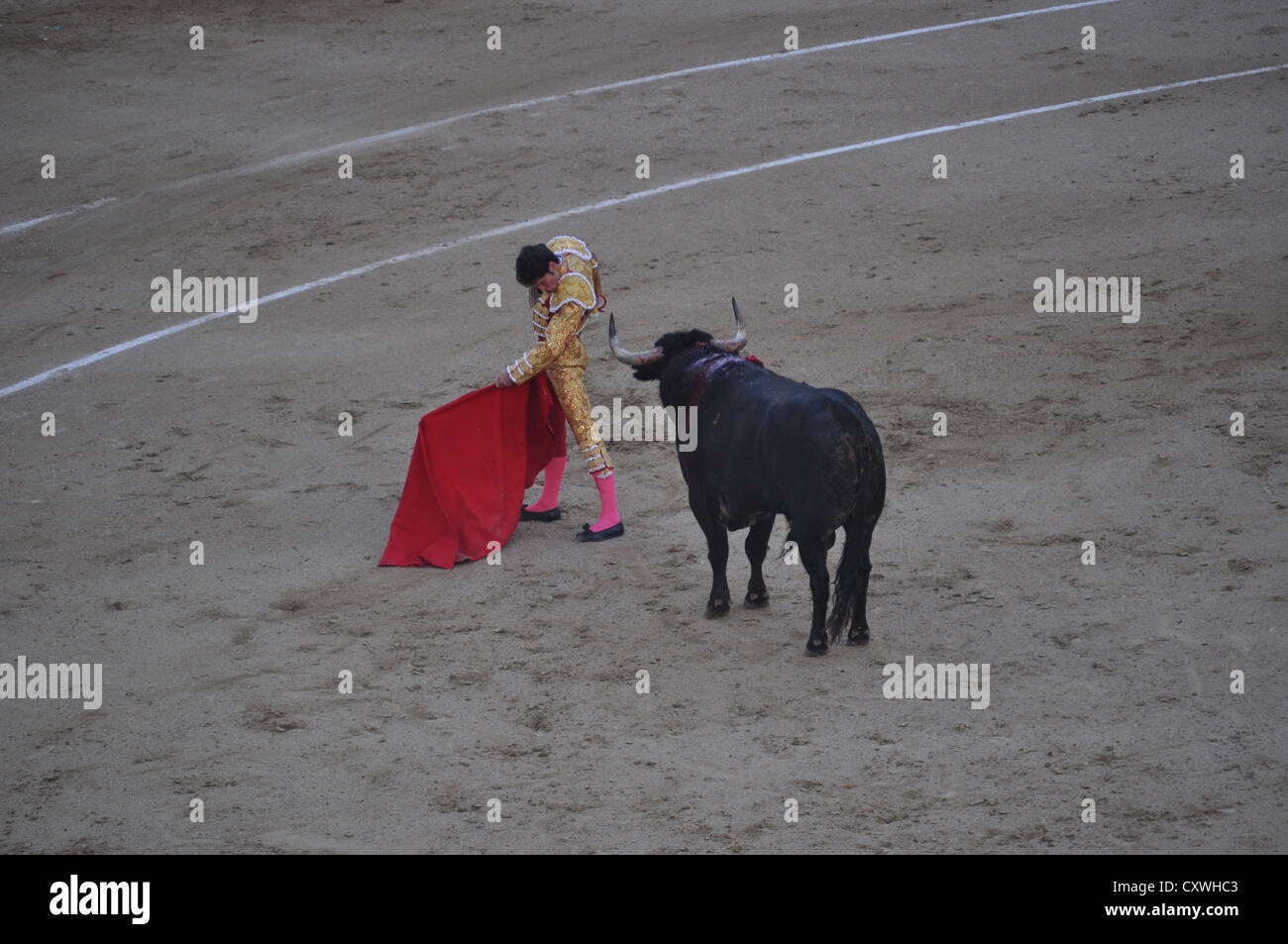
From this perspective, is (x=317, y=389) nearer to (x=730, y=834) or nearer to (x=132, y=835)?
(x=132, y=835)

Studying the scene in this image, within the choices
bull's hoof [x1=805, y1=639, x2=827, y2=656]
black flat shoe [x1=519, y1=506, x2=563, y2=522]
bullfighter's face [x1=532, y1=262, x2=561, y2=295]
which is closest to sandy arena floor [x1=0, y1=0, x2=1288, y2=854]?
bull's hoof [x1=805, y1=639, x2=827, y2=656]

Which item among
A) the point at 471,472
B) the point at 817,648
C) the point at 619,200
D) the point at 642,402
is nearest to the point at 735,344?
the point at 817,648

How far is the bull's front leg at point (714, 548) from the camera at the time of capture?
21.9ft

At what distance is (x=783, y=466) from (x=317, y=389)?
449 cm

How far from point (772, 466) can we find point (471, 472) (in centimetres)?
212

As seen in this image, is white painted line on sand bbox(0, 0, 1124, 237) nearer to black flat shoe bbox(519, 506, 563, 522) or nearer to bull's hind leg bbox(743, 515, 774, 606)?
black flat shoe bbox(519, 506, 563, 522)

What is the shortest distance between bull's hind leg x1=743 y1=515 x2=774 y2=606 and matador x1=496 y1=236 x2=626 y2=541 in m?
1.05

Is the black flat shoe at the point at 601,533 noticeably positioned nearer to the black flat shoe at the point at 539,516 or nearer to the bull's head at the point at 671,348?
the black flat shoe at the point at 539,516

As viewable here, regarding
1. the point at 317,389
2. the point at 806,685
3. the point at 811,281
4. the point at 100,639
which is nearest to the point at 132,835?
the point at 100,639

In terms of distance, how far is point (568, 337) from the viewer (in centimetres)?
754

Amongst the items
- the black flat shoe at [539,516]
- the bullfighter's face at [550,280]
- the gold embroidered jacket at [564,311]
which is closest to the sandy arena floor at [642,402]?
the black flat shoe at [539,516]

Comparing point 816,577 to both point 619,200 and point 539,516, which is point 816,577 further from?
point 619,200

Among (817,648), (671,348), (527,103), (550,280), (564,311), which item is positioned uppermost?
(527,103)

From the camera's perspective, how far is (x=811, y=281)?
34.7 ft
